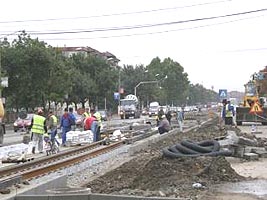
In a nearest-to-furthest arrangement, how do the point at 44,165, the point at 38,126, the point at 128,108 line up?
the point at 44,165 < the point at 38,126 < the point at 128,108

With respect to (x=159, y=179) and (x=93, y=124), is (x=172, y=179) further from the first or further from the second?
(x=93, y=124)

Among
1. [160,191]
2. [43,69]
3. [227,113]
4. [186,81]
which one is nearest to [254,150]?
[160,191]

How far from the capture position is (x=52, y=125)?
82.9ft

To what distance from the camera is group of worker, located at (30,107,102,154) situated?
22.7 meters

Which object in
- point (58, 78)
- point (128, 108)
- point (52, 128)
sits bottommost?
point (52, 128)

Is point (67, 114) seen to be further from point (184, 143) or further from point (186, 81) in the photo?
point (186, 81)

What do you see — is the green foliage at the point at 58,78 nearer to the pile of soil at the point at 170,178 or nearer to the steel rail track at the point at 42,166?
the steel rail track at the point at 42,166

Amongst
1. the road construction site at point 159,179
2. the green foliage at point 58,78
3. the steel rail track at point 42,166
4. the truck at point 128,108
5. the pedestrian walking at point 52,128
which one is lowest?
the steel rail track at point 42,166

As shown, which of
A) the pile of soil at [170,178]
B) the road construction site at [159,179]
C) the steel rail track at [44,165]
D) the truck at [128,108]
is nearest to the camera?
the road construction site at [159,179]

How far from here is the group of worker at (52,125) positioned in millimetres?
22656

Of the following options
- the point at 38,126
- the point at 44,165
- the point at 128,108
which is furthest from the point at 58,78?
the point at 44,165

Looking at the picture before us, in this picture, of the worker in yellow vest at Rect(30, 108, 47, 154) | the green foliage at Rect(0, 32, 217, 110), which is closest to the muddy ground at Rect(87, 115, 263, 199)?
the worker in yellow vest at Rect(30, 108, 47, 154)

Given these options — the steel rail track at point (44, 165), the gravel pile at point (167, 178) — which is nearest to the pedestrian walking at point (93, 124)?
the steel rail track at point (44, 165)

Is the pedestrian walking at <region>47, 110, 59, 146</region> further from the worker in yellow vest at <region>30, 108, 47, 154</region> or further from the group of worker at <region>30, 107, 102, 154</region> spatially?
the worker in yellow vest at <region>30, 108, 47, 154</region>
